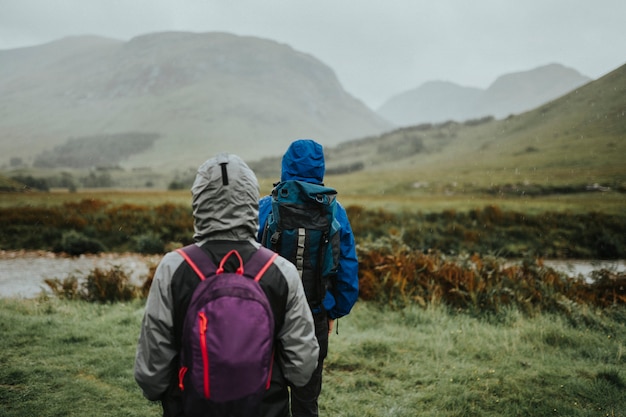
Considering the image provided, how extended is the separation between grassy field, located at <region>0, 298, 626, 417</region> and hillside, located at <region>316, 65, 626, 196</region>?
22780mm

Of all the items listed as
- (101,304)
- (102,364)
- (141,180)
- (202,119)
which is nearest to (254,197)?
(102,364)

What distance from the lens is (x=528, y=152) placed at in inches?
1972

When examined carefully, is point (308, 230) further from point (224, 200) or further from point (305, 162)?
point (224, 200)

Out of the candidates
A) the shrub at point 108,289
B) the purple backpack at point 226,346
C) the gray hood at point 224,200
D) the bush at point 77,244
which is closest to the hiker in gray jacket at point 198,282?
the gray hood at point 224,200

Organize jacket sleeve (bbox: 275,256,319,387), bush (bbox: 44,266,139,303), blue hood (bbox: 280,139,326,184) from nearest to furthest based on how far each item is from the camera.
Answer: jacket sleeve (bbox: 275,256,319,387), blue hood (bbox: 280,139,326,184), bush (bbox: 44,266,139,303)

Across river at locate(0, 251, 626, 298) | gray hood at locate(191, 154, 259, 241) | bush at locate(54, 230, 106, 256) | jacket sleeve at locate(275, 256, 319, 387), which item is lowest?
river at locate(0, 251, 626, 298)

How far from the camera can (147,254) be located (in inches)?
712

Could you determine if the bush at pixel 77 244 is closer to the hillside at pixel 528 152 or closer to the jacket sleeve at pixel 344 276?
the jacket sleeve at pixel 344 276

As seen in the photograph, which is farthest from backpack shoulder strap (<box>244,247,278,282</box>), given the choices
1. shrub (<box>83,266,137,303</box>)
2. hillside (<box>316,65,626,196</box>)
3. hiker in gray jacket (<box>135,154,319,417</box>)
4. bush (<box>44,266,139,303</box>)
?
hillside (<box>316,65,626,196</box>)

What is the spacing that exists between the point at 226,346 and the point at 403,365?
4.12 m

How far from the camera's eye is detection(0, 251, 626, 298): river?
43.0 feet

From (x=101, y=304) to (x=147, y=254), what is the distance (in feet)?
33.4

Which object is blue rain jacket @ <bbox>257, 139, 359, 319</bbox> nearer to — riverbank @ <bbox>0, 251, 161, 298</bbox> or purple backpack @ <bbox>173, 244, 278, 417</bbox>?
purple backpack @ <bbox>173, 244, 278, 417</bbox>

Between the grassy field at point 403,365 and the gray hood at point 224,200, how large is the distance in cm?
296
